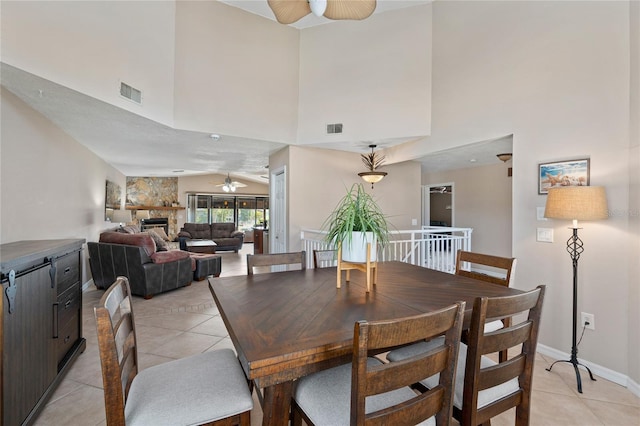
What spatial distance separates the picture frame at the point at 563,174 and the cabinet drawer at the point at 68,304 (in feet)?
13.8

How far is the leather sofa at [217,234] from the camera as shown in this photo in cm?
937

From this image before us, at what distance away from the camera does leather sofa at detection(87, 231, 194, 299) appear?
4168 mm

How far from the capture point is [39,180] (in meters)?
3.10

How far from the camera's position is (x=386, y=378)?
0.92m

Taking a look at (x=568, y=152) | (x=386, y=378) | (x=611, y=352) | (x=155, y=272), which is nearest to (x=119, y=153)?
(x=155, y=272)

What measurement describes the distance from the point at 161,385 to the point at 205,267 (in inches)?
173

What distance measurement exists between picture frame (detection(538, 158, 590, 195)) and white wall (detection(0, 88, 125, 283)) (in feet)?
15.8

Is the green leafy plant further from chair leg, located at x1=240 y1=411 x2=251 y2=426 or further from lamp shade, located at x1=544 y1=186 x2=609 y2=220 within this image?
lamp shade, located at x1=544 y1=186 x2=609 y2=220

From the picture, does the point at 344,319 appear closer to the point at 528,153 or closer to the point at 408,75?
the point at 528,153

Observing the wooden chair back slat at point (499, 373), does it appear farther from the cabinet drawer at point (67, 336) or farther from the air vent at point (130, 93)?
the air vent at point (130, 93)

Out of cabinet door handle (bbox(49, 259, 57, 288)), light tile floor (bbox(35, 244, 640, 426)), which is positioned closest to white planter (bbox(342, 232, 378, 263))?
light tile floor (bbox(35, 244, 640, 426))

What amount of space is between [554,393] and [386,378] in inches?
80.3

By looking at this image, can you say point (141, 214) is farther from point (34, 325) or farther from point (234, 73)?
point (34, 325)


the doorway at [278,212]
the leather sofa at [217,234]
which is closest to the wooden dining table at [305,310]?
the doorway at [278,212]
